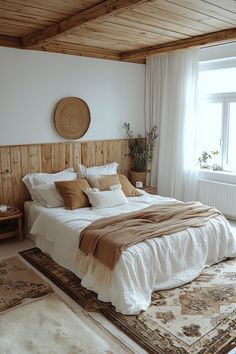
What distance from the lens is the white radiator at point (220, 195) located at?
4555 mm

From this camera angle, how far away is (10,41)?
3.95m

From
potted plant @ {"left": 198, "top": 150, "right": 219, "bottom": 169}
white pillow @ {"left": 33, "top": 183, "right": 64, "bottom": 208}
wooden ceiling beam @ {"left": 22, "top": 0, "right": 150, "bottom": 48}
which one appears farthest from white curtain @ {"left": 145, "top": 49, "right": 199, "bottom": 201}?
wooden ceiling beam @ {"left": 22, "top": 0, "right": 150, "bottom": 48}

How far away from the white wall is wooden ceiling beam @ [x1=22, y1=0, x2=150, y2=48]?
0.37 metres

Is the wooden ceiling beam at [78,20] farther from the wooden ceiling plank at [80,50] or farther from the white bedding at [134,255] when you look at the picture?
the white bedding at [134,255]

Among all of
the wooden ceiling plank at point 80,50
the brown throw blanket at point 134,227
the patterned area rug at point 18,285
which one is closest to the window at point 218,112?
the wooden ceiling plank at point 80,50

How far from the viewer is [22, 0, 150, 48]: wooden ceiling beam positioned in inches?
103

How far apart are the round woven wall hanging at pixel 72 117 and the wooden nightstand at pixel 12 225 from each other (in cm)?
129

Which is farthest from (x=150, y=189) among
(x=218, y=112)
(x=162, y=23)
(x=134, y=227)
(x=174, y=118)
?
(x=162, y=23)

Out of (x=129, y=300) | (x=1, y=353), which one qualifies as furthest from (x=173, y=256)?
(x=1, y=353)

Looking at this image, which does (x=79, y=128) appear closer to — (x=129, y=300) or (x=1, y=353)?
(x=129, y=300)

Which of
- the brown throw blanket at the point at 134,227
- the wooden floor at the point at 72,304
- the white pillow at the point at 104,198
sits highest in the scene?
the white pillow at the point at 104,198

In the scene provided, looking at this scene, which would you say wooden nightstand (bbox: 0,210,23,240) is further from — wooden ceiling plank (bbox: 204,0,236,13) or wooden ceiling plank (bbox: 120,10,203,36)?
wooden ceiling plank (bbox: 204,0,236,13)

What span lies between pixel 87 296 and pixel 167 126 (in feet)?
10.3

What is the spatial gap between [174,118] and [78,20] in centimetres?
238
